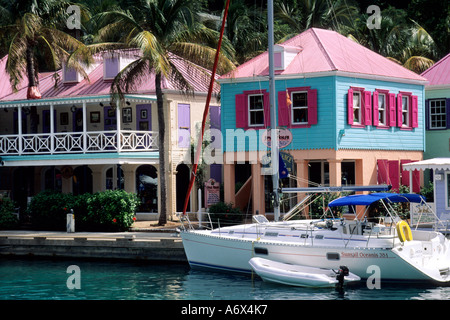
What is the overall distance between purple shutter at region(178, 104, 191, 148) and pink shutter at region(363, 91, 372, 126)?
829cm

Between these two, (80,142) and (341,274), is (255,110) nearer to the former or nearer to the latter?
(80,142)

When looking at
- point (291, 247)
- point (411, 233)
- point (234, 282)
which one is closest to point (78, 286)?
point (234, 282)

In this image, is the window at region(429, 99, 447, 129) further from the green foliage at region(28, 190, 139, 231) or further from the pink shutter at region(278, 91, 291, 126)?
the green foliage at region(28, 190, 139, 231)

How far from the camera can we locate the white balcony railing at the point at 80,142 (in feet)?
115

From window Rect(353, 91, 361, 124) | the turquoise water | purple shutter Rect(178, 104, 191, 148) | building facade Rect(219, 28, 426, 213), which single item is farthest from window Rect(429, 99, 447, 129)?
the turquoise water

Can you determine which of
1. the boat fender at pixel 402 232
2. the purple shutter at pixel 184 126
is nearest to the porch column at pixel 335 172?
the purple shutter at pixel 184 126

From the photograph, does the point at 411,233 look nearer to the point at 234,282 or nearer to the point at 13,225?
the point at 234,282

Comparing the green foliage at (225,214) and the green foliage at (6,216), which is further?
the green foliage at (6,216)

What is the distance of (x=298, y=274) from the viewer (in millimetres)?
23078

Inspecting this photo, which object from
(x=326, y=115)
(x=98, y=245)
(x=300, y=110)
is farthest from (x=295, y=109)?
(x=98, y=245)

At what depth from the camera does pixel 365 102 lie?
3353 centimetres

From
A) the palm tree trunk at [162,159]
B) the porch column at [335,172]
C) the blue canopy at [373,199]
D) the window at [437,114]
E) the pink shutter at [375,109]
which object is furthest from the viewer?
the window at [437,114]

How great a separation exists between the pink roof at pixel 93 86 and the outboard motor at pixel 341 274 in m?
14.2

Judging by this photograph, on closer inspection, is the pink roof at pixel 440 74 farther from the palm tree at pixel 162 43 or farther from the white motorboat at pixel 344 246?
the white motorboat at pixel 344 246
